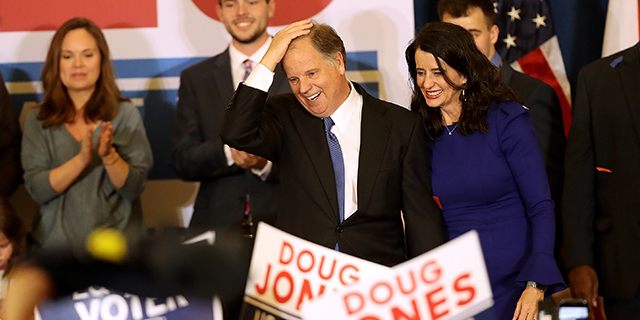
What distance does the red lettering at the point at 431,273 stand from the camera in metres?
1.95

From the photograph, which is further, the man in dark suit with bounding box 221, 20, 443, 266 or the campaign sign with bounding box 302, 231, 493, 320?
the man in dark suit with bounding box 221, 20, 443, 266

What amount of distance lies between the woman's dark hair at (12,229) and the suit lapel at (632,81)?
2696 mm

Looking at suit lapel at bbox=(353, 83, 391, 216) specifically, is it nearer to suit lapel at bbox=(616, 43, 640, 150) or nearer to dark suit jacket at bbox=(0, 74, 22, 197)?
suit lapel at bbox=(616, 43, 640, 150)

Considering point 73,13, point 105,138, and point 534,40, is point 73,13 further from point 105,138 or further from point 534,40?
point 534,40

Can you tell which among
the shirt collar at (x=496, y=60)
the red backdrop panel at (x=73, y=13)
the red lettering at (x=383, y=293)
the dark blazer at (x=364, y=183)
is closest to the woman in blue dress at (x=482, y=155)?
the dark blazer at (x=364, y=183)

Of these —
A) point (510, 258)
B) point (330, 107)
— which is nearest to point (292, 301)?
point (330, 107)

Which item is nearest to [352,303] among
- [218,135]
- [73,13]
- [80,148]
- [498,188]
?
[498,188]

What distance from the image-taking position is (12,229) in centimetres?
329

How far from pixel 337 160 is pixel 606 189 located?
1365 millimetres

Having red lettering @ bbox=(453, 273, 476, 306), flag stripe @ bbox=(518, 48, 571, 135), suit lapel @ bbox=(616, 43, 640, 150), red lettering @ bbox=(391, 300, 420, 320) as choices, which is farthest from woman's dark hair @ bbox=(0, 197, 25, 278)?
flag stripe @ bbox=(518, 48, 571, 135)

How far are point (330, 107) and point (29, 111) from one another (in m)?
2.13

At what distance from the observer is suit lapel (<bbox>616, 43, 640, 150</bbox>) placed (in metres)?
3.06

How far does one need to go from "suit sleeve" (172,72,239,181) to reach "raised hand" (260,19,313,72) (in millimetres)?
1271

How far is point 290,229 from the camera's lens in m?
2.39
